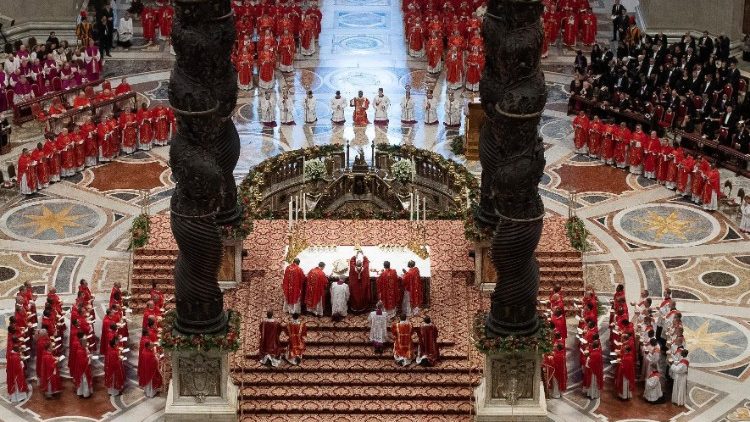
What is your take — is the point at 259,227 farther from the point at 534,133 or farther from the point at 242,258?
the point at 534,133

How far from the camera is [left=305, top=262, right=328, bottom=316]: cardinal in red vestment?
29344mm

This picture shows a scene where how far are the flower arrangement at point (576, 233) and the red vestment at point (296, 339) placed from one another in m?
7.04

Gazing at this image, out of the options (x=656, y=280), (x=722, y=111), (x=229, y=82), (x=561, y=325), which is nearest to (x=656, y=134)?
(x=722, y=111)

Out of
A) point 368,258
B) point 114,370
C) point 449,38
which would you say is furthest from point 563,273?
point 449,38

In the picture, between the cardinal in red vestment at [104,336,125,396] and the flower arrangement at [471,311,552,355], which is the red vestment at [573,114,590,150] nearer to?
the flower arrangement at [471,311,552,355]

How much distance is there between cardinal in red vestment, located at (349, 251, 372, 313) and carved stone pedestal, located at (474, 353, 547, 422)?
3595mm

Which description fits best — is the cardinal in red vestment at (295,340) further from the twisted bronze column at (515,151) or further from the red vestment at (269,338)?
the twisted bronze column at (515,151)

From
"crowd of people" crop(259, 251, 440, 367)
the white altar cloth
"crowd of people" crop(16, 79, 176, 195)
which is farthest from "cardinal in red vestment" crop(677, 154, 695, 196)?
"crowd of people" crop(16, 79, 176, 195)

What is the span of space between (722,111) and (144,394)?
58.5 feet

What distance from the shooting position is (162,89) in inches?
1768

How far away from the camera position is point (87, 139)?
38562 mm

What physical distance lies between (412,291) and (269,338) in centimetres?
294

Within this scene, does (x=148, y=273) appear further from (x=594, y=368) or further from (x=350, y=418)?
(x=594, y=368)

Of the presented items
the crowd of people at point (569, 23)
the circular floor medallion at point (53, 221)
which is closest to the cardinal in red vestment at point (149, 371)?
the circular floor medallion at point (53, 221)
